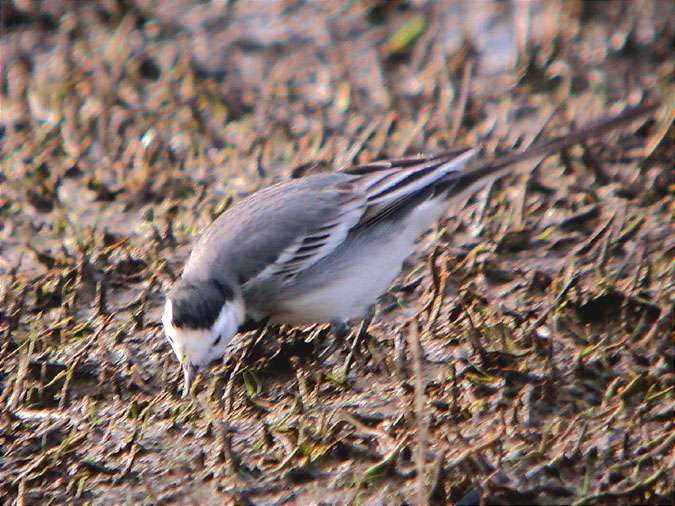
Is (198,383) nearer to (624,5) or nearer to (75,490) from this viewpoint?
(75,490)

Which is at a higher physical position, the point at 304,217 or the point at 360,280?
the point at 304,217

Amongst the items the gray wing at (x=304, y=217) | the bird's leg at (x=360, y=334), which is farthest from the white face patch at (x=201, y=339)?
the bird's leg at (x=360, y=334)

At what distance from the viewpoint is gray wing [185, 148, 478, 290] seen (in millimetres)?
7160

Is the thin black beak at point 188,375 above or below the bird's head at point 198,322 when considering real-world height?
below

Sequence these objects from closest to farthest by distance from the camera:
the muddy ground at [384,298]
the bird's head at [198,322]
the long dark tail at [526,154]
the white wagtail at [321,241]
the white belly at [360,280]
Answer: the muddy ground at [384,298] → the bird's head at [198,322] → the white wagtail at [321,241] → the white belly at [360,280] → the long dark tail at [526,154]

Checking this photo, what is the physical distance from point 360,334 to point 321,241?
636 mm

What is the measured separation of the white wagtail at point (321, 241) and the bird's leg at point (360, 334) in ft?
0.34

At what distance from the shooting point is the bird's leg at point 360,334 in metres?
7.15

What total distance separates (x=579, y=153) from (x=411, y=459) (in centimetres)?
375

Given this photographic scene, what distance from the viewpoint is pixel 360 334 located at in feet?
24.0

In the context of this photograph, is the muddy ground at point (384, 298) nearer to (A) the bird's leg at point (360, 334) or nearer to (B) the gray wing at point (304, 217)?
(A) the bird's leg at point (360, 334)

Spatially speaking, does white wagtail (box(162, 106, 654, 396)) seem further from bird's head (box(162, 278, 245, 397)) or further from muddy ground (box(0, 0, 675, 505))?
muddy ground (box(0, 0, 675, 505))

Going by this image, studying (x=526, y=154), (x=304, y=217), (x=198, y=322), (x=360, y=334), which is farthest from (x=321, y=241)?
(x=526, y=154)

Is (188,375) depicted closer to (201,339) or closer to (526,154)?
(201,339)
